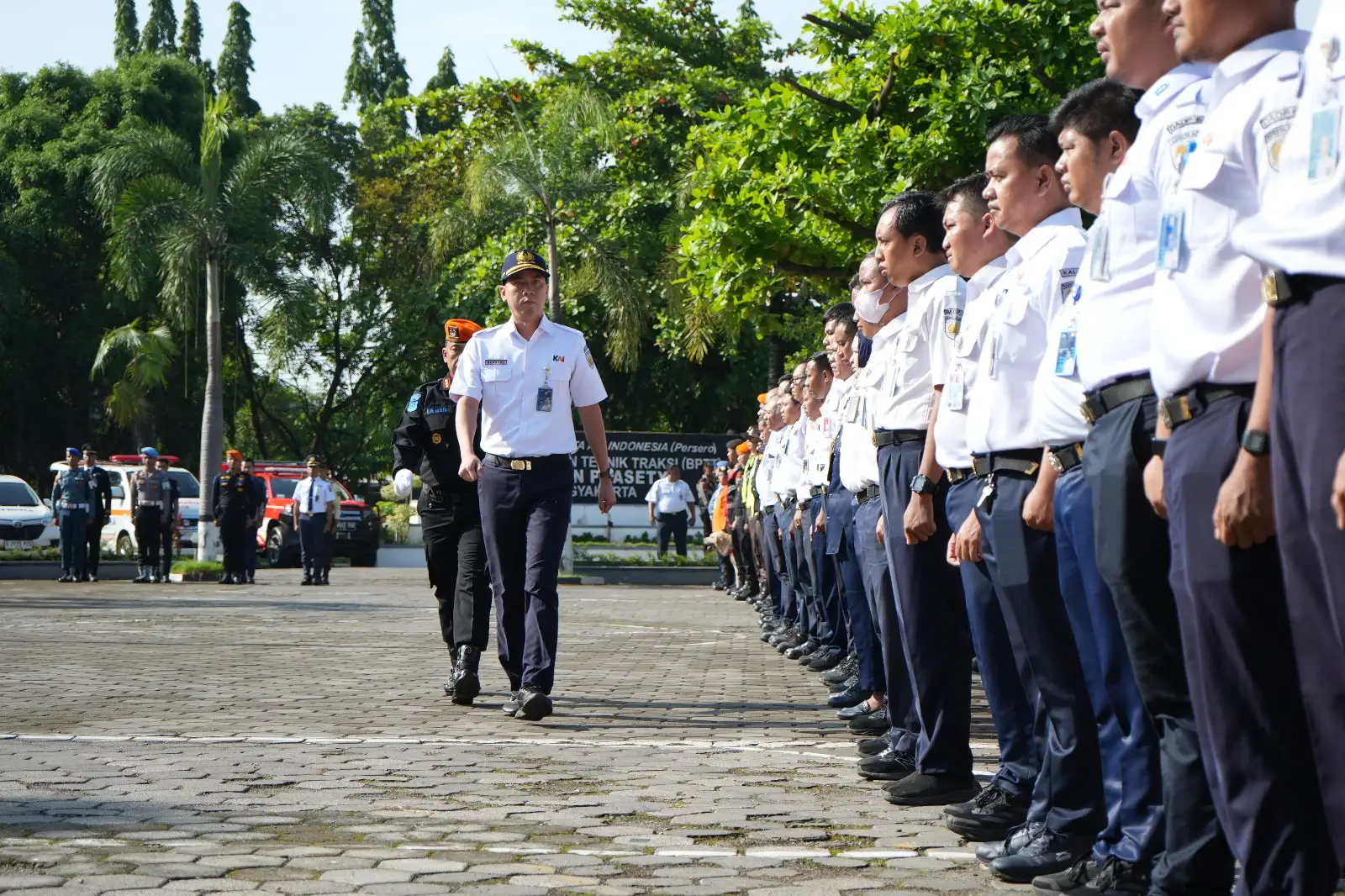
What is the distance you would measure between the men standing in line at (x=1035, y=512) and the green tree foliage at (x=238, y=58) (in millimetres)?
59047

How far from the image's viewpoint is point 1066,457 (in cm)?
445

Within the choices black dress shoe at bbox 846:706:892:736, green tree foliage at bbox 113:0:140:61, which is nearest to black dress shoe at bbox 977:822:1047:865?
black dress shoe at bbox 846:706:892:736

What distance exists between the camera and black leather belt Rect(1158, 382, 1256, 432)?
328 centimetres

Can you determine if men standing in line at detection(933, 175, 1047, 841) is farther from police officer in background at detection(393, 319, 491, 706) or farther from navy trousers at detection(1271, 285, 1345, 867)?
police officer in background at detection(393, 319, 491, 706)

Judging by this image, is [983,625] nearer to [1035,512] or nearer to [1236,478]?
[1035,512]

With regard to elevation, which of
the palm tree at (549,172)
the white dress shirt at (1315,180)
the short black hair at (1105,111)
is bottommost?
the white dress shirt at (1315,180)

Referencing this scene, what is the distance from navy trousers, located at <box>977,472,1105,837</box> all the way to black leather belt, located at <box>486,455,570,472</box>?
14.4 feet

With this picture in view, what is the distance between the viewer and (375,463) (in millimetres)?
57781

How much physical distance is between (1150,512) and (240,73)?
205 ft

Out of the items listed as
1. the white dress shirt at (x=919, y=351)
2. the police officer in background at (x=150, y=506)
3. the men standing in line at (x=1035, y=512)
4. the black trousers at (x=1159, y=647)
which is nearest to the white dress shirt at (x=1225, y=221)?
the black trousers at (x=1159, y=647)

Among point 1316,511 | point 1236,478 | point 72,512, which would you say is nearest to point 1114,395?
point 1236,478

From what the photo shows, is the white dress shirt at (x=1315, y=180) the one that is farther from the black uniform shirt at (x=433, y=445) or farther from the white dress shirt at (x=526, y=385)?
the black uniform shirt at (x=433, y=445)

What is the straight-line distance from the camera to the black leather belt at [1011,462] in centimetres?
476

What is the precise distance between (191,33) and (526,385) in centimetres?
5878
